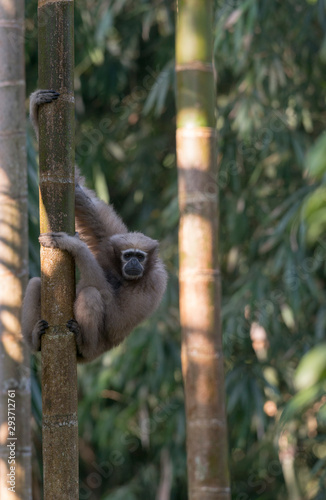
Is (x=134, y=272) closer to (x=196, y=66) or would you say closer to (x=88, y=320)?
(x=88, y=320)

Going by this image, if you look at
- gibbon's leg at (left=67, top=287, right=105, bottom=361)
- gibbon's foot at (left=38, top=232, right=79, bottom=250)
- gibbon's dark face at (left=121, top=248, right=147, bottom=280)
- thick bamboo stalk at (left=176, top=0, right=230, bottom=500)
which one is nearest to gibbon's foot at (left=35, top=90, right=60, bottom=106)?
gibbon's foot at (left=38, top=232, right=79, bottom=250)

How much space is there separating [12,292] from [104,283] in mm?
603

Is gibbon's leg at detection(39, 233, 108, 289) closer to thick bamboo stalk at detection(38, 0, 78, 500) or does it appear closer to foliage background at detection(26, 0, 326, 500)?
thick bamboo stalk at detection(38, 0, 78, 500)

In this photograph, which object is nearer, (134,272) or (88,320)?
(88,320)

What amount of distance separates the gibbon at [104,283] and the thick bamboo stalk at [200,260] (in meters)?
0.27

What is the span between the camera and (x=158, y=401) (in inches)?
413

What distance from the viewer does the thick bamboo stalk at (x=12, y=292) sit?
487 cm

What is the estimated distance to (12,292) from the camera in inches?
192

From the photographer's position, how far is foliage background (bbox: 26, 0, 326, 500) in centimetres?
927

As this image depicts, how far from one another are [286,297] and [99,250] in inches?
178

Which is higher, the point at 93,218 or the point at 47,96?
the point at 93,218

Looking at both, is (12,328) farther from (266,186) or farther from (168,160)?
(168,160)

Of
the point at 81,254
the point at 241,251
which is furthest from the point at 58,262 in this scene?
the point at 241,251

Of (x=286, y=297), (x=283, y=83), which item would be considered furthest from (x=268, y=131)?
(x=286, y=297)
